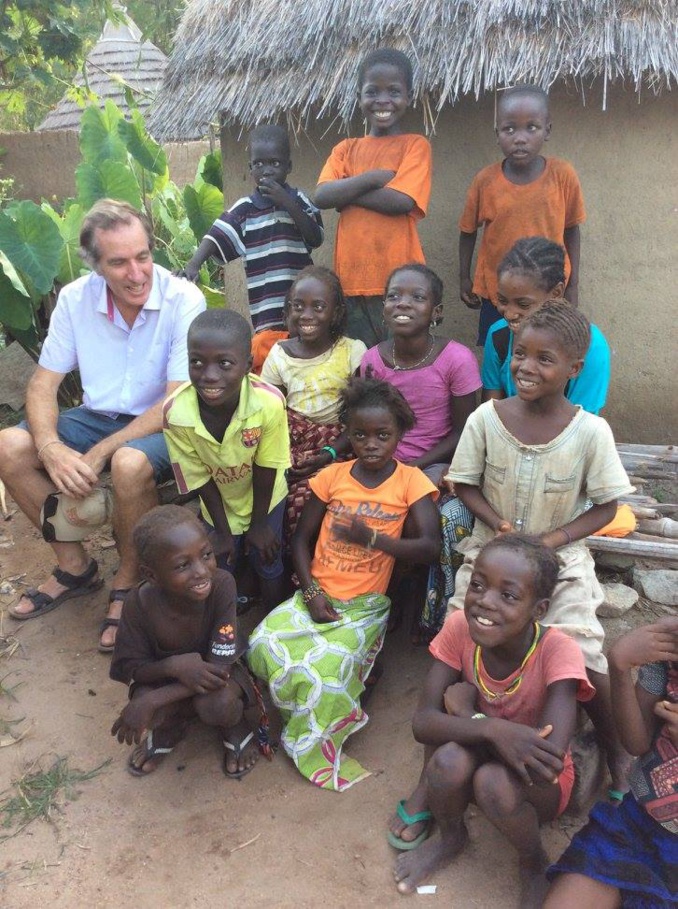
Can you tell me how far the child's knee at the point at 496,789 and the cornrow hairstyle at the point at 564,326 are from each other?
1.26 metres

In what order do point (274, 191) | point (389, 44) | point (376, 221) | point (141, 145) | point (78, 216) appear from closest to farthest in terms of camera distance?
point (376, 221), point (274, 191), point (389, 44), point (78, 216), point (141, 145)

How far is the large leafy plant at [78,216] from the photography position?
4727 millimetres

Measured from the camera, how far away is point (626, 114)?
13.4ft

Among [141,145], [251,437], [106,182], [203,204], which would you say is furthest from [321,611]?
[141,145]

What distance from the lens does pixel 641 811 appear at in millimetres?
2039

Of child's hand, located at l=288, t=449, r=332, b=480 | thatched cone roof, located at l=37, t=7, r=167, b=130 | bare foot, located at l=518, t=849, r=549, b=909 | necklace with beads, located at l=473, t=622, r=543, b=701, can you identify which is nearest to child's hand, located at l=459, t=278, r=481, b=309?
child's hand, located at l=288, t=449, r=332, b=480

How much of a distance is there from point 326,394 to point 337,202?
950 mm

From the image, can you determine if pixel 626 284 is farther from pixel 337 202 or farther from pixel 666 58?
pixel 337 202

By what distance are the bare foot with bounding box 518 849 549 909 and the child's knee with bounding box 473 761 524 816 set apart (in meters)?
0.21

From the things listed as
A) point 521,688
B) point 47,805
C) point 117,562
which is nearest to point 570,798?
point 521,688

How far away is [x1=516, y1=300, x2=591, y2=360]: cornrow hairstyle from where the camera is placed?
251 cm

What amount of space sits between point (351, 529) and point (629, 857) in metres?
1.31

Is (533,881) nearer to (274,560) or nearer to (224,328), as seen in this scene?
(274,560)

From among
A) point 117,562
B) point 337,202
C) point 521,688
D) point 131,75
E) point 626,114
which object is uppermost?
point 131,75
